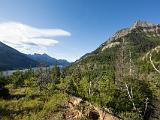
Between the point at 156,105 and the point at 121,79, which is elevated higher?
the point at 121,79

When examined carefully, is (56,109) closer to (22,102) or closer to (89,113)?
(89,113)

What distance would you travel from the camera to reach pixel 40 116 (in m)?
29.5

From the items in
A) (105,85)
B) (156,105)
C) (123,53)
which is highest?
(123,53)

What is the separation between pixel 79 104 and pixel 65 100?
213 centimetres

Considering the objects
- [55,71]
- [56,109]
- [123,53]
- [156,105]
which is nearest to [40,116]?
[56,109]

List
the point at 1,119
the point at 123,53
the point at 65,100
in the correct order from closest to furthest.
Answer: the point at 1,119, the point at 65,100, the point at 123,53

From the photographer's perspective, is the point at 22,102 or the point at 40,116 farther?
the point at 22,102

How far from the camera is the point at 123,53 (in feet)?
159

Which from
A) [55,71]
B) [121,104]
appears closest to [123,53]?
[121,104]

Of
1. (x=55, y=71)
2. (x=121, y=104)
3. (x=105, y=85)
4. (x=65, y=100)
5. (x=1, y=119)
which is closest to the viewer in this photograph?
(x=1, y=119)

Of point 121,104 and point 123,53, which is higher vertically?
point 123,53

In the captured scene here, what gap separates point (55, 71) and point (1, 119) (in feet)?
363

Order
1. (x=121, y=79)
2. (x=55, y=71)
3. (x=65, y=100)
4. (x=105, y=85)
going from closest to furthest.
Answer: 1. (x=65, y=100)
2. (x=105, y=85)
3. (x=121, y=79)
4. (x=55, y=71)

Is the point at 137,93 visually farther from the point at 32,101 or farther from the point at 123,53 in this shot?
the point at 32,101
